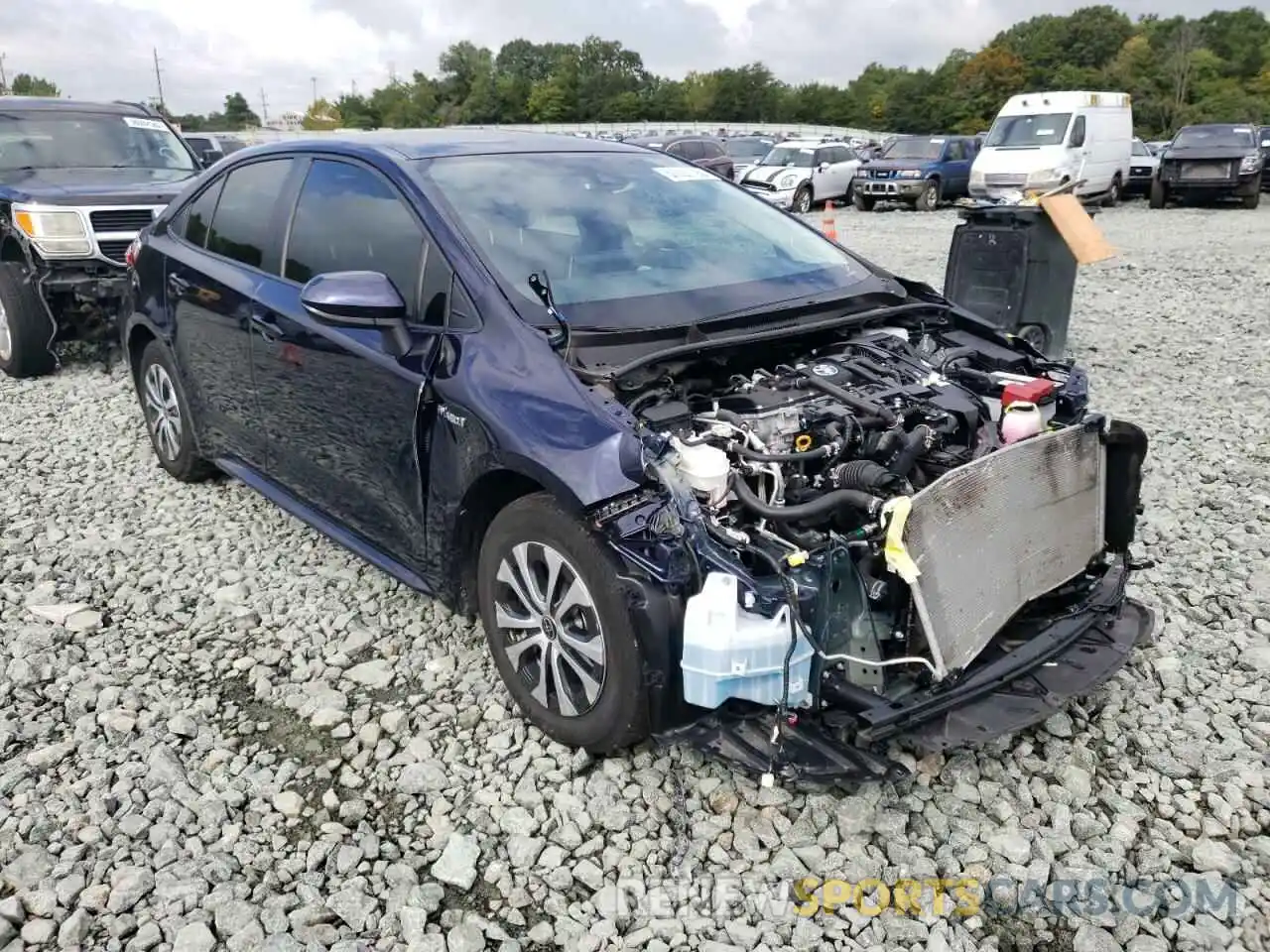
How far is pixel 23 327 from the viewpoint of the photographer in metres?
7.24

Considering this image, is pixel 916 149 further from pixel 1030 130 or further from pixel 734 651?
pixel 734 651

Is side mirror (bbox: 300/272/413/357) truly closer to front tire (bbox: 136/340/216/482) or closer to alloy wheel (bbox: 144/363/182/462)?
front tire (bbox: 136/340/216/482)

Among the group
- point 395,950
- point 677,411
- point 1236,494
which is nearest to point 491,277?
point 677,411

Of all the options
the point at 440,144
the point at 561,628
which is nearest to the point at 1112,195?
the point at 440,144

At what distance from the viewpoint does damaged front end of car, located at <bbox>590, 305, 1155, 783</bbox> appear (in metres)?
2.49

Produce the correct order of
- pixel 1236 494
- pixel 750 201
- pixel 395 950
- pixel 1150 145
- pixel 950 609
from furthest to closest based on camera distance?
pixel 1150 145
pixel 1236 494
pixel 750 201
pixel 950 609
pixel 395 950

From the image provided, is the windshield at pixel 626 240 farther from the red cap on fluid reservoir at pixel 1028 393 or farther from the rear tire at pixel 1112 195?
the rear tire at pixel 1112 195

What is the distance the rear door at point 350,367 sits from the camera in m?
3.29

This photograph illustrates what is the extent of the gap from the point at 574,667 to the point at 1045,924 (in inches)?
55.3

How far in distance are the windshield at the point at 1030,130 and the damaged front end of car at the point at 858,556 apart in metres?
18.0

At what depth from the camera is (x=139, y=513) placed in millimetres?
4984

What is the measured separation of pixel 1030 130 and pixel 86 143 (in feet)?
55.6

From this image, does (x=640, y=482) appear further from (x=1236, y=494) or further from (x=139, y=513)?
(x=1236, y=494)

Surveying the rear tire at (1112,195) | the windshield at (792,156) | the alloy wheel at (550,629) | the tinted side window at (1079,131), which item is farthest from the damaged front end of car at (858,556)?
the rear tire at (1112,195)
